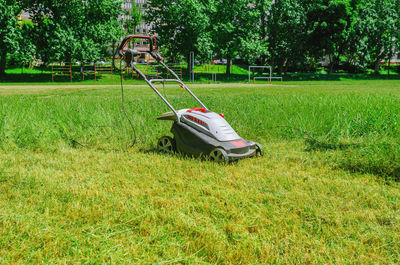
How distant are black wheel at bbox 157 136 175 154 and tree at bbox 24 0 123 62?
22.0m

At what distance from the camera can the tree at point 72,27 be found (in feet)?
77.4

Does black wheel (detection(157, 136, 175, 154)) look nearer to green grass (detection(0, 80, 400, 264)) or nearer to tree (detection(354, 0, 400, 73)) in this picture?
green grass (detection(0, 80, 400, 264))

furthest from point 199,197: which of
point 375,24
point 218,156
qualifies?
point 375,24

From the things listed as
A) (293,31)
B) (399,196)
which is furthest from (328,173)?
(293,31)

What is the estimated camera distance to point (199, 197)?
2633 mm

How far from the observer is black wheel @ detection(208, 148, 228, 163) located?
135 inches

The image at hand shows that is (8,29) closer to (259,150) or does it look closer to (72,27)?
(72,27)

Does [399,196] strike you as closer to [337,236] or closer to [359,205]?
[359,205]

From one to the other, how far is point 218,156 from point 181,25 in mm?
27637

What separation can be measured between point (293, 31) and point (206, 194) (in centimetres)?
3165

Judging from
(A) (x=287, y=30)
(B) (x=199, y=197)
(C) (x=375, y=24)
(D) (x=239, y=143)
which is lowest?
(B) (x=199, y=197)

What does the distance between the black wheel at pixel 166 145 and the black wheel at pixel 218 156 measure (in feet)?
2.11

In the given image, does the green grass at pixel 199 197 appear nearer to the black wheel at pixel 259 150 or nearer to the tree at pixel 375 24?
the black wheel at pixel 259 150

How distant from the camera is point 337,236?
2.06m
